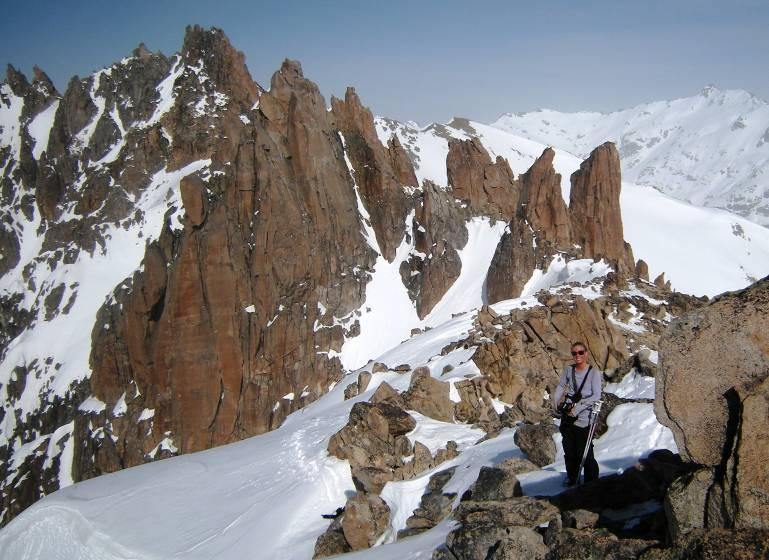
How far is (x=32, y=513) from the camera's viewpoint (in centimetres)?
1681

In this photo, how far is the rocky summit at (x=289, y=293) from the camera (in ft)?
53.2

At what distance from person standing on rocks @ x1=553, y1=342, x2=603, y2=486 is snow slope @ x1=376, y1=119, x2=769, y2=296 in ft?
212

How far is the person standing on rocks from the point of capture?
915 centimetres

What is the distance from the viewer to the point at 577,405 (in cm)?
919

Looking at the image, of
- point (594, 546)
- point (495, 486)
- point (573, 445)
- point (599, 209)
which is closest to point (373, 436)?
point (495, 486)

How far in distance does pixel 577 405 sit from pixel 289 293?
42642mm

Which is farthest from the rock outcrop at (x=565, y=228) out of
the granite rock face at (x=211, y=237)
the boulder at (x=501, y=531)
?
the boulder at (x=501, y=531)

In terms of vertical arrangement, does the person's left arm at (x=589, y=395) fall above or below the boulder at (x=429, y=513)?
above

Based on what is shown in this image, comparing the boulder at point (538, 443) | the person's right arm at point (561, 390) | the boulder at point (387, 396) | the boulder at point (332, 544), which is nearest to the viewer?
the person's right arm at point (561, 390)

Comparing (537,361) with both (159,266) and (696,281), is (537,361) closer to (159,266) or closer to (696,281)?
(159,266)

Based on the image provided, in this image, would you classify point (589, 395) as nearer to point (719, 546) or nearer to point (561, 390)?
point (561, 390)

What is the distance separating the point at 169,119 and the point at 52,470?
35599mm

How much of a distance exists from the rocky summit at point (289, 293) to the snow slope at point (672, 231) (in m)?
19.1

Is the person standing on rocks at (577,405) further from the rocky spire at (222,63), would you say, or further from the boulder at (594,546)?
the rocky spire at (222,63)
